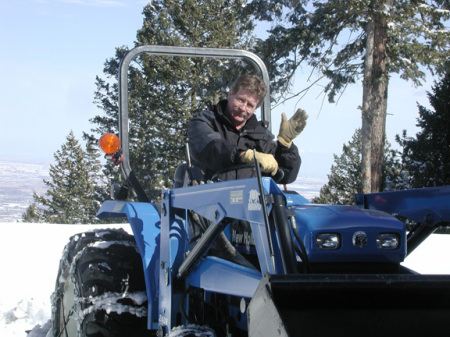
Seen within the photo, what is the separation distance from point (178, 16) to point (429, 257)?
83.7 ft

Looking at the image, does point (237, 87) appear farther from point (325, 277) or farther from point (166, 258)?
point (325, 277)

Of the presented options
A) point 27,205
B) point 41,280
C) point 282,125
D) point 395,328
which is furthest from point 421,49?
point 27,205

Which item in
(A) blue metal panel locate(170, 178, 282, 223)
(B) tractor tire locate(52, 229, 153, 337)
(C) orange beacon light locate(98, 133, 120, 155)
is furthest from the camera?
(C) orange beacon light locate(98, 133, 120, 155)

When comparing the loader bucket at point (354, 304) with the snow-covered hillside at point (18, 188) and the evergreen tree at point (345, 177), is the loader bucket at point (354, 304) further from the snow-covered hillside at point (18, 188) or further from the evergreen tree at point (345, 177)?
the snow-covered hillside at point (18, 188)

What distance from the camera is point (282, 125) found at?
3.43m

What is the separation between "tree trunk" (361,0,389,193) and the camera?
53.1 ft

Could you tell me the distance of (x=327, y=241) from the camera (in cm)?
255

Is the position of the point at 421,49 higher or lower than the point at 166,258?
higher

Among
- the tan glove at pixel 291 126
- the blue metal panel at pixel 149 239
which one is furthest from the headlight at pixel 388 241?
the blue metal panel at pixel 149 239

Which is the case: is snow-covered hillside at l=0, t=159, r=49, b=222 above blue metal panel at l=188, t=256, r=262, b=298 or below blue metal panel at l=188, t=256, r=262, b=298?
above

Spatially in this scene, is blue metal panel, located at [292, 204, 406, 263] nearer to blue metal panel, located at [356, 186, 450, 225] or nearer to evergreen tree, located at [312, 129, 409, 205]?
blue metal panel, located at [356, 186, 450, 225]

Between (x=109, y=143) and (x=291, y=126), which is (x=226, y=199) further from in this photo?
(x=109, y=143)

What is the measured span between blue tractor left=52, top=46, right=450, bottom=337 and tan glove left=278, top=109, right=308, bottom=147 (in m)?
0.35

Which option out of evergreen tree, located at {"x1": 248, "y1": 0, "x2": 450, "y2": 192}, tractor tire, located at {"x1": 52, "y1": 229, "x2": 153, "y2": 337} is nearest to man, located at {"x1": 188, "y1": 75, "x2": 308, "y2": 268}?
tractor tire, located at {"x1": 52, "y1": 229, "x2": 153, "y2": 337}
